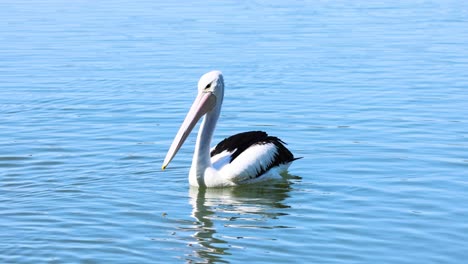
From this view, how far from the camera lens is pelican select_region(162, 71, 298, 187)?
8297 millimetres

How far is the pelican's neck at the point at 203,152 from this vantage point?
8250 millimetres

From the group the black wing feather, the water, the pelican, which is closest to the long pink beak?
the pelican

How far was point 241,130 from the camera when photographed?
10.3 meters

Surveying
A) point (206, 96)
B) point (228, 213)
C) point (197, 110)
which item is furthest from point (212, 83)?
point (228, 213)

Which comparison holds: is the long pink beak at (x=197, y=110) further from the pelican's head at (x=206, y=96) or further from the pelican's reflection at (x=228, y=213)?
the pelican's reflection at (x=228, y=213)

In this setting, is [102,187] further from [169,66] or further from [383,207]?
[169,66]

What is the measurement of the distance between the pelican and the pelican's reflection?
0.37 feet

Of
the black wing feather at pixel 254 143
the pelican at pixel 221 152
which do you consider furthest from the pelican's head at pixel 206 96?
the black wing feather at pixel 254 143

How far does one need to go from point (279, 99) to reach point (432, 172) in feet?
11.6

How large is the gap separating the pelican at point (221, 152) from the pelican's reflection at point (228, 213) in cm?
11

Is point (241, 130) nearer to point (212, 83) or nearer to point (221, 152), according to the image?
point (221, 152)

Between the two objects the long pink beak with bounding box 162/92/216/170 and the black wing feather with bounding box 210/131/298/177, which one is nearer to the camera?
the long pink beak with bounding box 162/92/216/170

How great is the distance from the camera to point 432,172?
852 centimetres

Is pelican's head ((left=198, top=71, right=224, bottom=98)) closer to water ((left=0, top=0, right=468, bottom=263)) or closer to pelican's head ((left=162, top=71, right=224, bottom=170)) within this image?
pelican's head ((left=162, top=71, right=224, bottom=170))
